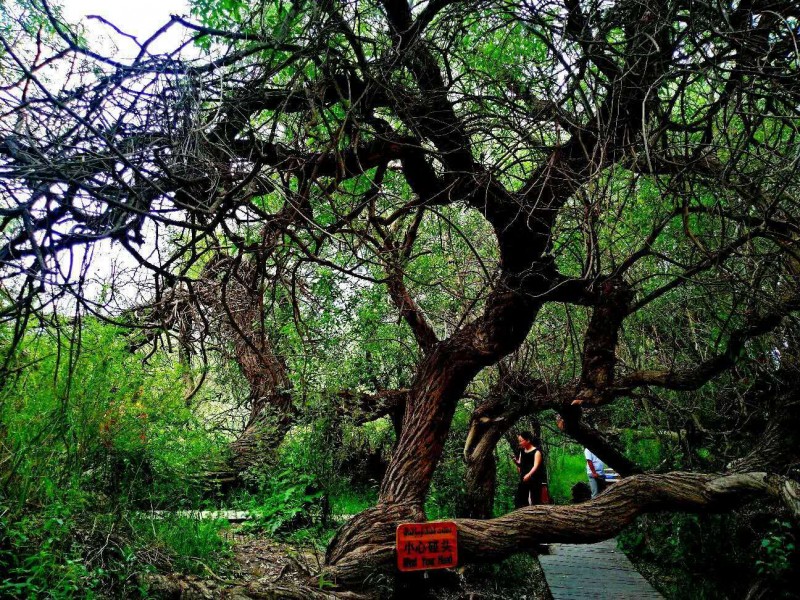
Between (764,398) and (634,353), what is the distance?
1.66 m

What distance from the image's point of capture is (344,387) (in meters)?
7.60

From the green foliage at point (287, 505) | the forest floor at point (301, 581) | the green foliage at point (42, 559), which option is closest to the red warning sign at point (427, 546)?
the forest floor at point (301, 581)

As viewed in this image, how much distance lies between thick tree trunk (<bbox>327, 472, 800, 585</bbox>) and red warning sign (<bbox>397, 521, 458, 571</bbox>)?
106mm

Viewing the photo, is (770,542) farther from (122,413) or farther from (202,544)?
(122,413)

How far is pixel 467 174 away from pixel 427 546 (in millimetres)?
2914

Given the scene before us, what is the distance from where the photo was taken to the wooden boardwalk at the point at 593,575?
6.85 metres

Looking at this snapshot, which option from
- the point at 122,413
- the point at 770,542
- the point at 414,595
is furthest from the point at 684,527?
the point at 122,413

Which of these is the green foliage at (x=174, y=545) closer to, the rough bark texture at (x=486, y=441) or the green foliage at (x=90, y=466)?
the green foliage at (x=90, y=466)

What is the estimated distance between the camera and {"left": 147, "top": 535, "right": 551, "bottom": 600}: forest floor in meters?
3.69

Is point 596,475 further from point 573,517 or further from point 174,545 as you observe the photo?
point 174,545

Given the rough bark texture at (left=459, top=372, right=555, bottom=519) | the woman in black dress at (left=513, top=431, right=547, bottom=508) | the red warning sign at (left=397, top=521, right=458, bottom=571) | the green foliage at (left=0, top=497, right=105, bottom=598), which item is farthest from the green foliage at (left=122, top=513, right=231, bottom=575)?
the woman in black dress at (left=513, top=431, right=547, bottom=508)

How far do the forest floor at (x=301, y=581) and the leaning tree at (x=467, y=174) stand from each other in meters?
0.28

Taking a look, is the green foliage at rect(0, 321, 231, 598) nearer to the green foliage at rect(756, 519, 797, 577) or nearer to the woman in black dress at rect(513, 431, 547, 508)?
the green foliage at rect(756, 519, 797, 577)

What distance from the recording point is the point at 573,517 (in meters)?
5.02
